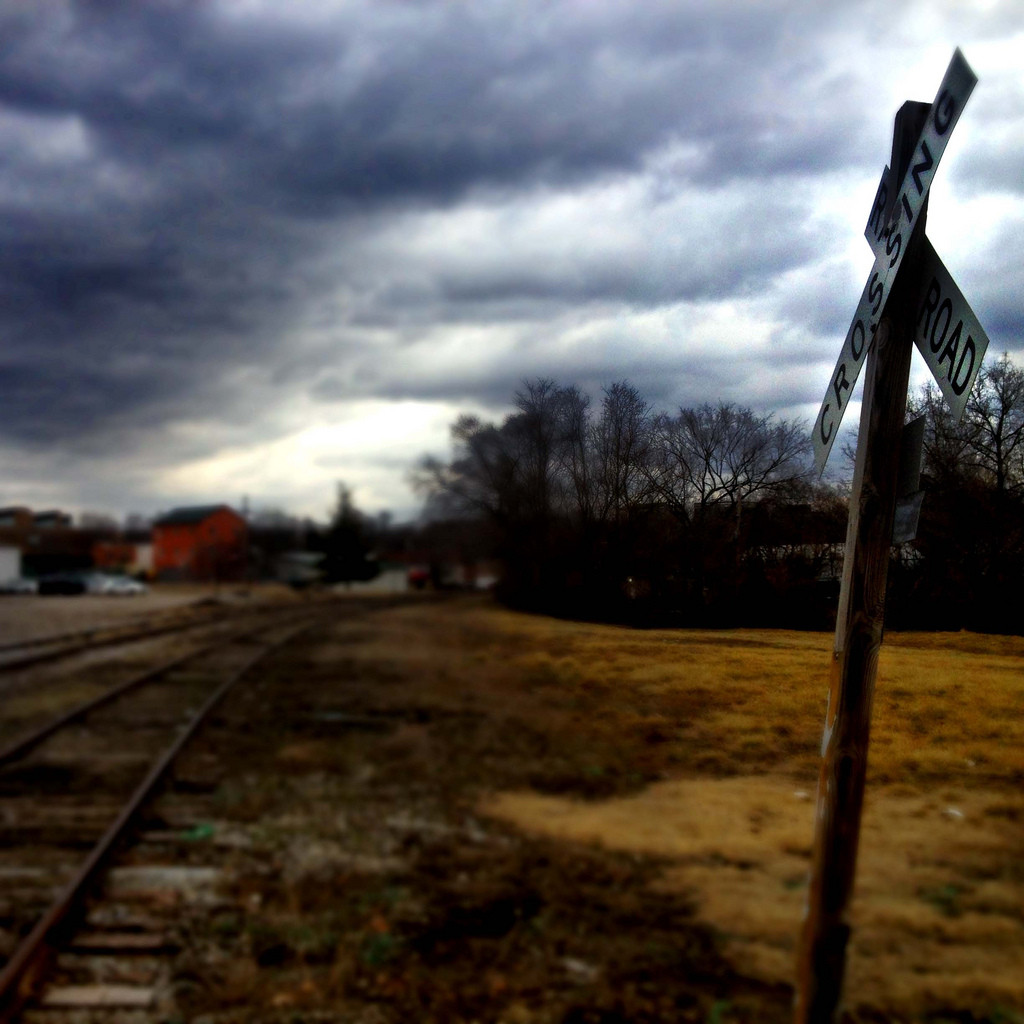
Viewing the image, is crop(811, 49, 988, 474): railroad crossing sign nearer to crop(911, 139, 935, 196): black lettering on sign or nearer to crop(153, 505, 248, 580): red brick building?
crop(911, 139, 935, 196): black lettering on sign

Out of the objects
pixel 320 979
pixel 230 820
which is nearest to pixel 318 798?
pixel 230 820

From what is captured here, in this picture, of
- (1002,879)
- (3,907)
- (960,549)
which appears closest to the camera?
(960,549)

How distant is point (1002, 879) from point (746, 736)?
2.74 metres

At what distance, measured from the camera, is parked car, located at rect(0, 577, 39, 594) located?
63.6 meters

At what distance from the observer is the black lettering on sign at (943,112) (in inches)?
95.4

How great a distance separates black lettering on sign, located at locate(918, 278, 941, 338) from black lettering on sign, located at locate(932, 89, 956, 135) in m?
0.37

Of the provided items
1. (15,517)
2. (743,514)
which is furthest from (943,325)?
(15,517)

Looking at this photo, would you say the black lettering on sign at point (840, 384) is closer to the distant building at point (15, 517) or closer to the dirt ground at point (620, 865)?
the dirt ground at point (620, 865)

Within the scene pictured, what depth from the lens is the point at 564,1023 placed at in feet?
18.5

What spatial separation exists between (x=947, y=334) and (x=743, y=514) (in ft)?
3.08

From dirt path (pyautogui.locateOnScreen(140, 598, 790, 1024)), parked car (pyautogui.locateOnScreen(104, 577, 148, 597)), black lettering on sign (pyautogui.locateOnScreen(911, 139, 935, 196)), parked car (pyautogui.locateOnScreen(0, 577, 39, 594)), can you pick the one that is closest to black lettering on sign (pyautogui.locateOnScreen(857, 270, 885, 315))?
black lettering on sign (pyautogui.locateOnScreen(911, 139, 935, 196))

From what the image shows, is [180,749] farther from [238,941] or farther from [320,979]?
[320,979]

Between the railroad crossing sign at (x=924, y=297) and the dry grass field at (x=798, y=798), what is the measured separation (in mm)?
897

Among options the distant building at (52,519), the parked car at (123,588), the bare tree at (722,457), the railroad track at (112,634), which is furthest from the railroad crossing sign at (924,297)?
the distant building at (52,519)
